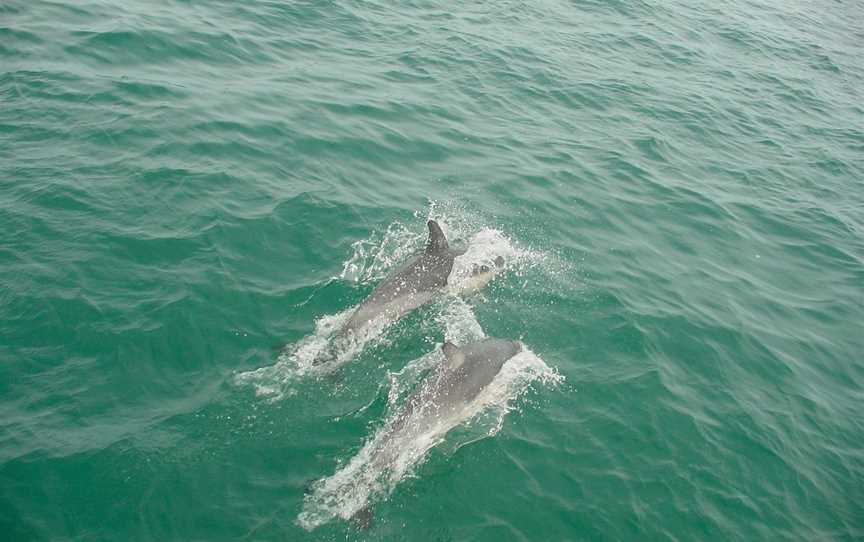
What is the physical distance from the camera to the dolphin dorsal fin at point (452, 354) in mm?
10375

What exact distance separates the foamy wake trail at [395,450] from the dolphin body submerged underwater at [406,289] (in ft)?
3.89

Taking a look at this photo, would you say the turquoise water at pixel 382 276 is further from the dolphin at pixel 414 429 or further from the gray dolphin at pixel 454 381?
the gray dolphin at pixel 454 381

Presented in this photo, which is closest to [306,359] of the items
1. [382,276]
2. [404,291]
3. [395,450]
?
[404,291]

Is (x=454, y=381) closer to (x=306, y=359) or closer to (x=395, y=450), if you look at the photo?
(x=395, y=450)

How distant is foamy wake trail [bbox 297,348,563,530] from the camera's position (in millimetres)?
8531

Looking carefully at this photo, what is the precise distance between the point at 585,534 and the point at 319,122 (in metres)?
13.4

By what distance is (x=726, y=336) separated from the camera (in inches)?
535

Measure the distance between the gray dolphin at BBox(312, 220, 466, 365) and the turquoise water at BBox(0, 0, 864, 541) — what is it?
36 cm

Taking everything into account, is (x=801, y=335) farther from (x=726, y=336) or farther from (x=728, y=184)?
(x=728, y=184)

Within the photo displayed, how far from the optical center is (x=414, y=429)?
30.8 feet

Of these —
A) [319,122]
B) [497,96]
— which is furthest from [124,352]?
[497,96]

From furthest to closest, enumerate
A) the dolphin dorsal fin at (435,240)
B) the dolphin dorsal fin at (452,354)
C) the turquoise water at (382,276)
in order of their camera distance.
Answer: the dolphin dorsal fin at (435,240)
the dolphin dorsal fin at (452,354)
the turquoise water at (382,276)

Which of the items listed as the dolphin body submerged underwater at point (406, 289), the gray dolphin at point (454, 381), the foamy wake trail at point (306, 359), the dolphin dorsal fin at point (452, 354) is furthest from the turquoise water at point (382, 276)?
the dolphin dorsal fin at point (452, 354)

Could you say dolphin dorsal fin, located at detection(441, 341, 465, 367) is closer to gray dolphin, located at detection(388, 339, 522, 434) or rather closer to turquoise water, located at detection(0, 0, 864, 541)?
gray dolphin, located at detection(388, 339, 522, 434)
